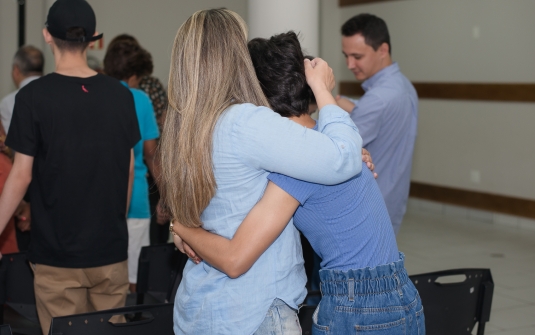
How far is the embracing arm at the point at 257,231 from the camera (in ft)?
4.72

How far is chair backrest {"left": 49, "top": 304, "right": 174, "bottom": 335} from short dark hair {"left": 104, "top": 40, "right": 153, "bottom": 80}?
2.05 meters

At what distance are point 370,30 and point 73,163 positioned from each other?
1.63m

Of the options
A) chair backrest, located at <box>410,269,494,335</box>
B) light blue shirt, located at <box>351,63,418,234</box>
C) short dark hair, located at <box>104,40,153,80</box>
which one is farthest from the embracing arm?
short dark hair, located at <box>104,40,153,80</box>

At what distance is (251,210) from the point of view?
146cm

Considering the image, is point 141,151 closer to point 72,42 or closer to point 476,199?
point 72,42

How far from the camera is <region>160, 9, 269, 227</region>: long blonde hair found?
1.45 metres

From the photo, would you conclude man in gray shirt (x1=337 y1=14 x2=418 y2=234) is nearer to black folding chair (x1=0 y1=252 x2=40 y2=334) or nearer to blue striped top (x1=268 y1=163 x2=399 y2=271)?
blue striped top (x1=268 y1=163 x2=399 y2=271)

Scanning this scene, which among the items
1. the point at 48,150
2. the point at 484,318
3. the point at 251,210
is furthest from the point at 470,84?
the point at 251,210

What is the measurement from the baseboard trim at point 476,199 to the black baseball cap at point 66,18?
5.72 meters

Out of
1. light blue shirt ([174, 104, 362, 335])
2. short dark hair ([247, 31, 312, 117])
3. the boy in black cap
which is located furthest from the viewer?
the boy in black cap

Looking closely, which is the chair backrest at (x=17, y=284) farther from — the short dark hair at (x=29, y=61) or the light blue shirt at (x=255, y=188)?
the short dark hair at (x=29, y=61)

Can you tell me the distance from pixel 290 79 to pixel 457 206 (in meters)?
6.71

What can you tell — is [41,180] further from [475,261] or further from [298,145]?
[475,261]

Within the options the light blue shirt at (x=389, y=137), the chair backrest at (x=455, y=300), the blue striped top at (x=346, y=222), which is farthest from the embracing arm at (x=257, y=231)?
the light blue shirt at (x=389, y=137)
